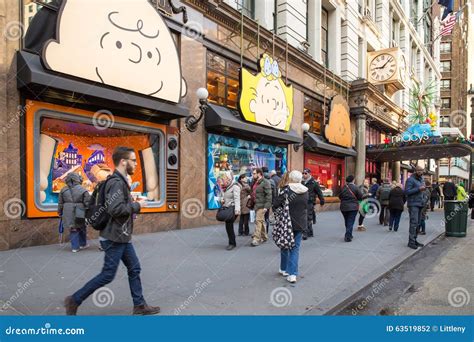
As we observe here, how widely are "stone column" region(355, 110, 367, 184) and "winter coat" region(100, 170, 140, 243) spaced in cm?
1899

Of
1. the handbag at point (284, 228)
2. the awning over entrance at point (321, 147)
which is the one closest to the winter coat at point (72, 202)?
the handbag at point (284, 228)

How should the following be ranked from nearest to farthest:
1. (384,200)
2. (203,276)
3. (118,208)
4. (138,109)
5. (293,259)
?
(118,208) → (293,259) → (203,276) → (138,109) → (384,200)

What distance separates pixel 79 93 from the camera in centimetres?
724

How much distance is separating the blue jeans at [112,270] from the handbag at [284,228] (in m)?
2.22

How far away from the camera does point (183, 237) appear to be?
341 inches

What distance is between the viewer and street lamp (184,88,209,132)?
988 cm

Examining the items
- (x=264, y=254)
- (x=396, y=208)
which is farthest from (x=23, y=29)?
(x=396, y=208)

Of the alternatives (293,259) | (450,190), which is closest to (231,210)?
(293,259)

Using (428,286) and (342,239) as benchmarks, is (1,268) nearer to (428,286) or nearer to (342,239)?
(428,286)

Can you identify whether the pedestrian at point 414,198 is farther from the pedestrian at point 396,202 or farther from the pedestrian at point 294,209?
the pedestrian at point 294,209

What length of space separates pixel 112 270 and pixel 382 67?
22.8 m

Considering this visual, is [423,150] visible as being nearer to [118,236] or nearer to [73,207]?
[73,207]

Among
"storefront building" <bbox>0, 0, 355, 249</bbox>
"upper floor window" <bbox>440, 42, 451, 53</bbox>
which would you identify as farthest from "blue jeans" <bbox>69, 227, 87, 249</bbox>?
"upper floor window" <bbox>440, 42, 451, 53</bbox>

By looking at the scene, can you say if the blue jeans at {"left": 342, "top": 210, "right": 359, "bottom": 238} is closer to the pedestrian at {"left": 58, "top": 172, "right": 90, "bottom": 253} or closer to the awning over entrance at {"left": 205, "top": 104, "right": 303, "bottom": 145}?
the awning over entrance at {"left": 205, "top": 104, "right": 303, "bottom": 145}
